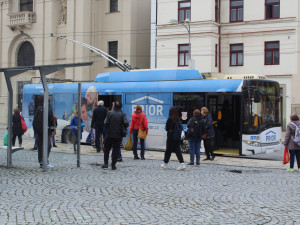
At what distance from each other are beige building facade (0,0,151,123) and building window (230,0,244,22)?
7.75 m

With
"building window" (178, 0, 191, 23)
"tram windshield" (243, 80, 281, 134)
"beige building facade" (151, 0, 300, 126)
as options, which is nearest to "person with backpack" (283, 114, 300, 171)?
"tram windshield" (243, 80, 281, 134)

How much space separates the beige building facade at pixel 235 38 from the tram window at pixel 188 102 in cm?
1504

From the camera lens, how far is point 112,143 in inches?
500

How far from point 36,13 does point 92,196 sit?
3594cm

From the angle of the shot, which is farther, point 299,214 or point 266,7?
point 266,7

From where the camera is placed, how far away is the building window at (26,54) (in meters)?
43.6

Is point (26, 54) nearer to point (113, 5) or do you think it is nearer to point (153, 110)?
point (113, 5)

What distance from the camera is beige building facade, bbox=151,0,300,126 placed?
32375 millimetres

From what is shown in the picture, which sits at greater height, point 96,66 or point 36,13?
point 36,13

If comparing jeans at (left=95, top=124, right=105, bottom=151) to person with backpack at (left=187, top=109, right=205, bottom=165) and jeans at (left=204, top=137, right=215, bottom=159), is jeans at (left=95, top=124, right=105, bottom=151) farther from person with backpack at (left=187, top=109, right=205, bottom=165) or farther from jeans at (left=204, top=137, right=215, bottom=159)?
person with backpack at (left=187, top=109, right=205, bottom=165)

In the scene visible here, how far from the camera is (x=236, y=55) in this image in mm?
34719

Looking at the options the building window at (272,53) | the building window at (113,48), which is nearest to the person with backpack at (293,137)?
the building window at (272,53)

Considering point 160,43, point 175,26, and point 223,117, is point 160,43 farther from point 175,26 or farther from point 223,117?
point 223,117

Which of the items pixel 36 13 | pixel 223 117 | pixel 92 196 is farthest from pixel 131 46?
pixel 92 196
